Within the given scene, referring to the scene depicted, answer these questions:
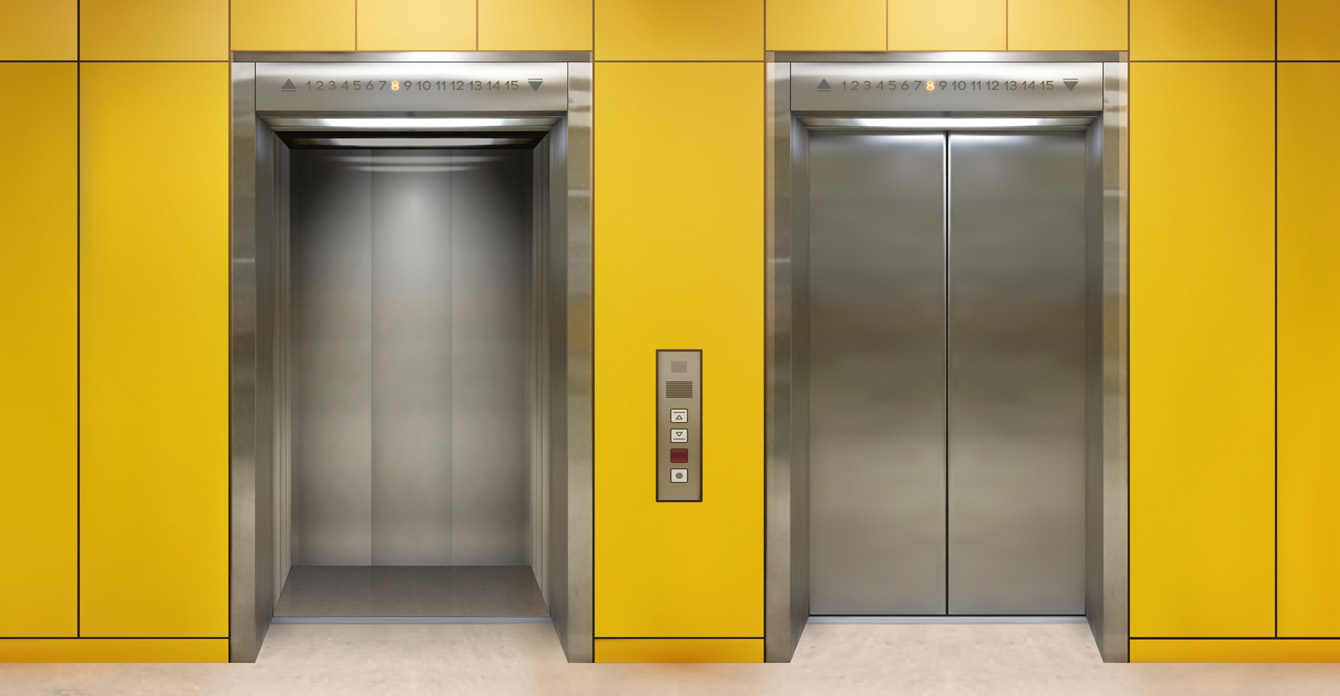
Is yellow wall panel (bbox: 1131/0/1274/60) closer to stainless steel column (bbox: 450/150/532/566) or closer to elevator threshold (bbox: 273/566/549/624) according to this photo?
stainless steel column (bbox: 450/150/532/566)

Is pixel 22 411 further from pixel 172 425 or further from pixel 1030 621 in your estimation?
pixel 1030 621

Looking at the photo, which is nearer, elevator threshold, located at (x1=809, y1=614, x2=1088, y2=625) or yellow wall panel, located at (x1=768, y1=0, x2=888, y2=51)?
yellow wall panel, located at (x1=768, y1=0, x2=888, y2=51)

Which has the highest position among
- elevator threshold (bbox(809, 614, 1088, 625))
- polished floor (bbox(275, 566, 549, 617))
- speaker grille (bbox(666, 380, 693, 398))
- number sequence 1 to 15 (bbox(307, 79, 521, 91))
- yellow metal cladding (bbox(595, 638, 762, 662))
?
number sequence 1 to 15 (bbox(307, 79, 521, 91))

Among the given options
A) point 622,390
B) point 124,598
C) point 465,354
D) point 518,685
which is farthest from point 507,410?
point 124,598

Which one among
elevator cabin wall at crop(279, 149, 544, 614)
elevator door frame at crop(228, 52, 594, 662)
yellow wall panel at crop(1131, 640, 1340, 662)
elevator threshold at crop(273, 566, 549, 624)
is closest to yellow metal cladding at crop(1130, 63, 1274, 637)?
yellow wall panel at crop(1131, 640, 1340, 662)

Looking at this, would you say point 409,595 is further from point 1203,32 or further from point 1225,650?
point 1203,32

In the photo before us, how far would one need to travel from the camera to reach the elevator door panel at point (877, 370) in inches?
189

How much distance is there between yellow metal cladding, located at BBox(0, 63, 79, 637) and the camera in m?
4.39

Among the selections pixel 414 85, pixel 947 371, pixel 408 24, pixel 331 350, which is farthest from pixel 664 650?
pixel 408 24

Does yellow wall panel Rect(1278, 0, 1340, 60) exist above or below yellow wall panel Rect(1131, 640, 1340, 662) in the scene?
above

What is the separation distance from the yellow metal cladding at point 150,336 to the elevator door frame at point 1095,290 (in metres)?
2.91

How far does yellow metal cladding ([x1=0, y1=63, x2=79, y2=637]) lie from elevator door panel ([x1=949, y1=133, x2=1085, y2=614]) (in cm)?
481

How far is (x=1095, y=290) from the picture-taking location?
4617 mm

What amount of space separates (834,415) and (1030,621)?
1654 mm
